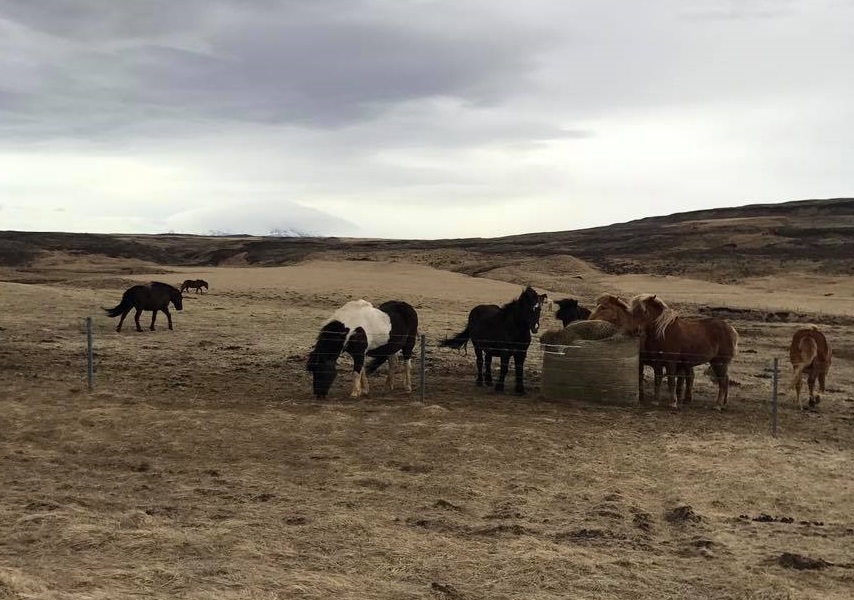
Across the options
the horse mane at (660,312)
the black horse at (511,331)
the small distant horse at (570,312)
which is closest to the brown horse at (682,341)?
the horse mane at (660,312)

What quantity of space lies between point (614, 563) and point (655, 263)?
51013mm

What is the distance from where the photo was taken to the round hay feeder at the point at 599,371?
37.7ft

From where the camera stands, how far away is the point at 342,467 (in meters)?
7.61

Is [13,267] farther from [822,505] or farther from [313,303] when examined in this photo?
[822,505]

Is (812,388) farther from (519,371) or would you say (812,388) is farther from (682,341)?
(519,371)

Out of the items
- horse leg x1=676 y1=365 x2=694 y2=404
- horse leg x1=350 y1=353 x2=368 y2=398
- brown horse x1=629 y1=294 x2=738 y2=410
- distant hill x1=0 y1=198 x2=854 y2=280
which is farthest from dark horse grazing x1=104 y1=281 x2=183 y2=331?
distant hill x1=0 y1=198 x2=854 y2=280

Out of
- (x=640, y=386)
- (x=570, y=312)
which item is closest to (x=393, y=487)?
(x=640, y=386)

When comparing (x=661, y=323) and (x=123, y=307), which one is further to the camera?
(x=123, y=307)

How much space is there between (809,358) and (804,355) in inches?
3.5

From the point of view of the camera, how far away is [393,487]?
697 cm

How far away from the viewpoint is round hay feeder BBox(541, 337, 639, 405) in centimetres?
1150

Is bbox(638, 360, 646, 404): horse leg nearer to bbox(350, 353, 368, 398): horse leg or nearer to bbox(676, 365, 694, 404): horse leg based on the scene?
bbox(676, 365, 694, 404): horse leg

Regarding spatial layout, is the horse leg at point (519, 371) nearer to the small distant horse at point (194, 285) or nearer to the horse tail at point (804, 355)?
the horse tail at point (804, 355)

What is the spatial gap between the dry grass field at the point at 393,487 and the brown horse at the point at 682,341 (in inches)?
26.2
